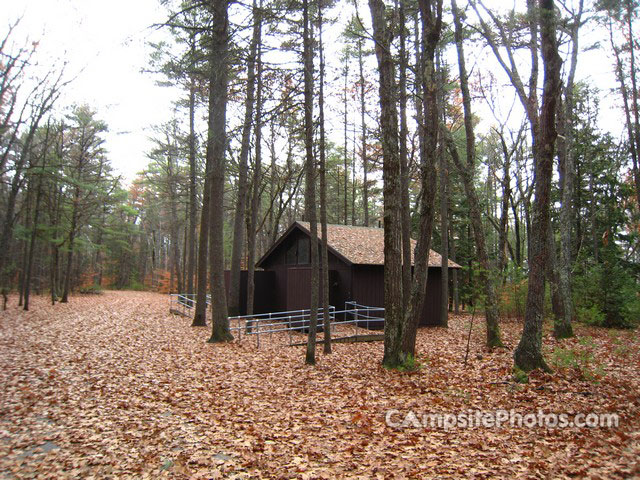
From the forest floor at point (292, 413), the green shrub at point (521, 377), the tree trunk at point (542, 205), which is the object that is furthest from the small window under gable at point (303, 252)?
the green shrub at point (521, 377)

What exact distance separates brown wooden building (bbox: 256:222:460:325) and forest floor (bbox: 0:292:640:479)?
5.48 metres

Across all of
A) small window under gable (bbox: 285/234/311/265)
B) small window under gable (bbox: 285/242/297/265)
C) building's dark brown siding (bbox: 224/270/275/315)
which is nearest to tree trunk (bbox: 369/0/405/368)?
small window under gable (bbox: 285/234/311/265)

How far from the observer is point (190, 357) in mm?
9234

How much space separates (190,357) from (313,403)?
4.37m

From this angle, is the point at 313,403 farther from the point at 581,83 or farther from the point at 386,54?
the point at 581,83

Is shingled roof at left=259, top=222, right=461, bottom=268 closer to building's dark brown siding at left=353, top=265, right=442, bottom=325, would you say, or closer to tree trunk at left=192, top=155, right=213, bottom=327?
building's dark brown siding at left=353, top=265, right=442, bottom=325

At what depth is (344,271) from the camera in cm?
1574

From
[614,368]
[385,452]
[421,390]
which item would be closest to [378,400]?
[421,390]

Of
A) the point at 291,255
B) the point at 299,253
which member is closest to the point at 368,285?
the point at 299,253

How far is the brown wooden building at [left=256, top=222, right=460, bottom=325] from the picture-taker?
15.3m

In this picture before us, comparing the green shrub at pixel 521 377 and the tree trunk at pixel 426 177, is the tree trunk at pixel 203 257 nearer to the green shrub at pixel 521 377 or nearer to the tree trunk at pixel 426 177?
the tree trunk at pixel 426 177

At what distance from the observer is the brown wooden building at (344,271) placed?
50.2ft

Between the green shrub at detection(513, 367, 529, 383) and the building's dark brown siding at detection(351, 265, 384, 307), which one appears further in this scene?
the building's dark brown siding at detection(351, 265, 384, 307)

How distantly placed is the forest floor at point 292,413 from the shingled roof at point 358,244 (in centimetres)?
557
